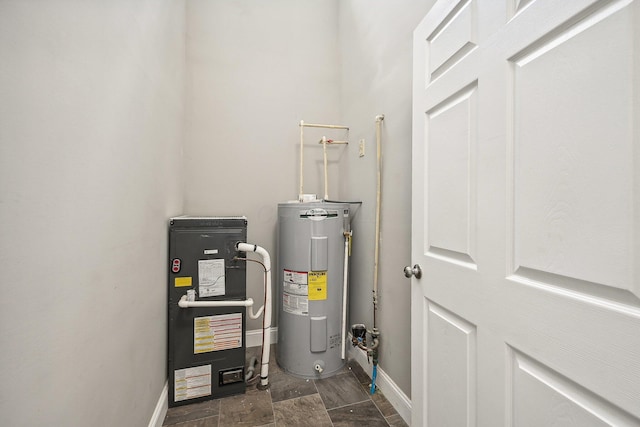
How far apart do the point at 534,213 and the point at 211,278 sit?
1589 mm

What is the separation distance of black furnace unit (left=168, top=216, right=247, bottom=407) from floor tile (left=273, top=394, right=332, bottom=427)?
31 cm

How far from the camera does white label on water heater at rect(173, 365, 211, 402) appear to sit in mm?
1582

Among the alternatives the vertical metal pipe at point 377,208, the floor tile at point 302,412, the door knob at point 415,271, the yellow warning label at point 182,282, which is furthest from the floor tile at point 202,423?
the door knob at point 415,271

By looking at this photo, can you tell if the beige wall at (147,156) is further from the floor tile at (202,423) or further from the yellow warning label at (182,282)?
the floor tile at (202,423)

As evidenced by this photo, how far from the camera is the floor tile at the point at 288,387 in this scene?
168 cm

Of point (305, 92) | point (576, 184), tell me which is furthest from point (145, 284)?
point (305, 92)

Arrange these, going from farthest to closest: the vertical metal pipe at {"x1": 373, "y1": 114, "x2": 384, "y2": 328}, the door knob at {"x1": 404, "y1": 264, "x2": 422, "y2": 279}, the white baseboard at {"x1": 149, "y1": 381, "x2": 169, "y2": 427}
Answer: the vertical metal pipe at {"x1": 373, "y1": 114, "x2": 384, "y2": 328} → the white baseboard at {"x1": 149, "y1": 381, "x2": 169, "y2": 427} → the door knob at {"x1": 404, "y1": 264, "x2": 422, "y2": 279}

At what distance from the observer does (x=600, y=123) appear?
21.1 inches

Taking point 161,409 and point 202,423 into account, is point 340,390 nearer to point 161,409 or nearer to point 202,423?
point 202,423

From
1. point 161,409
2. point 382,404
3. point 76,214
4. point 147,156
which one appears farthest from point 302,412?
point 147,156

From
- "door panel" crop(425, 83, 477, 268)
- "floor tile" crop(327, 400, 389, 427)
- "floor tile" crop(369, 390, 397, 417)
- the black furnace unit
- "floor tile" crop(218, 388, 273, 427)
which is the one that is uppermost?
"door panel" crop(425, 83, 477, 268)

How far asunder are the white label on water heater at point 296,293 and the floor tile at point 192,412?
2.24 feet

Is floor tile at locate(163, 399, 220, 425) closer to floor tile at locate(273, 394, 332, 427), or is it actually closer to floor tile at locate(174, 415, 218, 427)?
floor tile at locate(174, 415, 218, 427)

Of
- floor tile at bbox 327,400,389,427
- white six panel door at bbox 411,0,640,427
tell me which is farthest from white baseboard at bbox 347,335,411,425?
white six panel door at bbox 411,0,640,427
